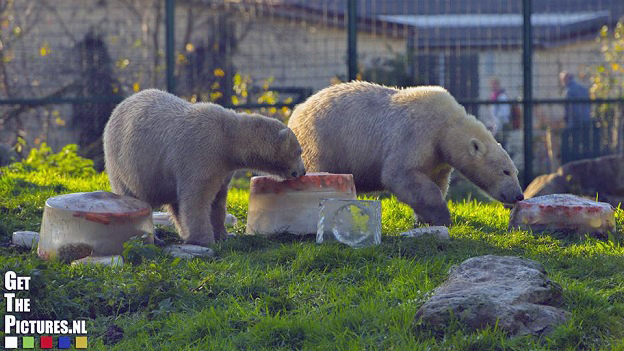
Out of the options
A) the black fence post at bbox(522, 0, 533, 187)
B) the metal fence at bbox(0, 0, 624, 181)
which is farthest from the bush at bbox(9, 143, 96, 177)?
the black fence post at bbox(522, 0, 533, 187)

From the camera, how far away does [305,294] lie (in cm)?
496

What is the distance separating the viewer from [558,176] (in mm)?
10781

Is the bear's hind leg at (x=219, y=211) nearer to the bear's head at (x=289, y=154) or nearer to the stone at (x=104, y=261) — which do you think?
A: the bear's head at (x=289, y=154)

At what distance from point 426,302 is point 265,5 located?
30.1ft

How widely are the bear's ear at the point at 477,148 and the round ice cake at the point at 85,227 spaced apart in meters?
2.58

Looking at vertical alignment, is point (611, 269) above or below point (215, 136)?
below

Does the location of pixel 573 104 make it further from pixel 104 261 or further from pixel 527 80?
pixel 104 261

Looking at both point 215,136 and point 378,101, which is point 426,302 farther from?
point 378,101

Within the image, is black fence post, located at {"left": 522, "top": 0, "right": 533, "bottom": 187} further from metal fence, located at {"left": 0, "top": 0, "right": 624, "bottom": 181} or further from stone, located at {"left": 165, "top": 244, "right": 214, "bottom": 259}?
stone, located at {"left": 165, "top": 244, "right": 214, "bottom": 259}

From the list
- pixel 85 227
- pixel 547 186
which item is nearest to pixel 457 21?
pixel 547 186

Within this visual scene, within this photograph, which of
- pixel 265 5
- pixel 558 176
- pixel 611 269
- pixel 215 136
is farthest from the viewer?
pixel 265 5

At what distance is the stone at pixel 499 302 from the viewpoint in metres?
4.29

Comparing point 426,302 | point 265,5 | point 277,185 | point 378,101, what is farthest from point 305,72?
point 426,302

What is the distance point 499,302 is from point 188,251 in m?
2.20
